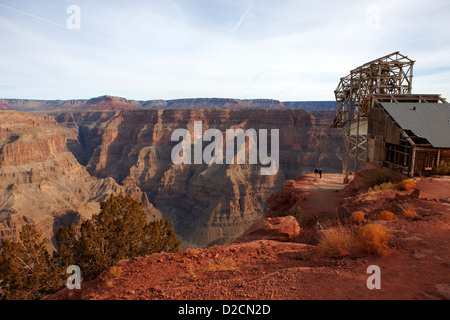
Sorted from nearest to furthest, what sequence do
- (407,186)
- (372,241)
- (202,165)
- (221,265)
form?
1. (372,241)
2. (221,265)
3. (407,186)
4. (202,165)

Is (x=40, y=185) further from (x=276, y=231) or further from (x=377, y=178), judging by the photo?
(x=377, y=178)

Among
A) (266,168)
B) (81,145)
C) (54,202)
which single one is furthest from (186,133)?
(81,145)

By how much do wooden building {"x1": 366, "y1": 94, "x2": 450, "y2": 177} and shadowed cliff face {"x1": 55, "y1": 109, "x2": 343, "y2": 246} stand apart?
26590 millimetres

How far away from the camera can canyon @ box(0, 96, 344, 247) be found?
49.3m

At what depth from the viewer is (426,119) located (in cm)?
1534

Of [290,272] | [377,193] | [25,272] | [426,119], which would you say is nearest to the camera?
[290,272]

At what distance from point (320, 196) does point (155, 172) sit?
6404 centimetres

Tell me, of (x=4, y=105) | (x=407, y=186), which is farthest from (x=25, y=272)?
(x=4, y=105)

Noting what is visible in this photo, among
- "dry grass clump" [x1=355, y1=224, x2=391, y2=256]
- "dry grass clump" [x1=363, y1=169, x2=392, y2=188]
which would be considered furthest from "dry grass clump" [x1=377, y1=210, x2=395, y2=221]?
"dry grass clump" [x1=363, y1=169, x2=392, y2=188]

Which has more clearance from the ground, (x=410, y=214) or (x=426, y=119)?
(x=426, y=119)

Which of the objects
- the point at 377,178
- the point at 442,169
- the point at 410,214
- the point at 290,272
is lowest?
the point at 290,272

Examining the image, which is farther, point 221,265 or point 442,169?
point 442,169

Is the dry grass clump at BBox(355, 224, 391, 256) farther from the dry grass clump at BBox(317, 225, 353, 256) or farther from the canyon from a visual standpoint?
the canyon

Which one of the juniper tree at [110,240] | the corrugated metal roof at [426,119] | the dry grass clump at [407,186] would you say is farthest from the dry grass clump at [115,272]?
the corrugated metal roof at [426,119]
